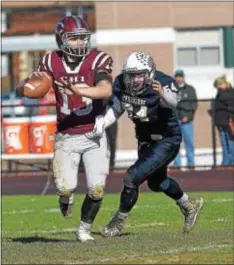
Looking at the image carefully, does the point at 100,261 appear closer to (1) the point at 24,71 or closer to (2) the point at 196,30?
(2) the point at 196,30

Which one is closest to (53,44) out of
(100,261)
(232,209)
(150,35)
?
(150,35)

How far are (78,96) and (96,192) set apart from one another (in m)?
0.90

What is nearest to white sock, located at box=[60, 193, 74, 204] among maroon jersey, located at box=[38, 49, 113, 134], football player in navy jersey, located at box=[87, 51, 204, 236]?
football player in navy jersey, located at box=[87, 51, 204, 236]

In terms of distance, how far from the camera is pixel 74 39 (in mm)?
10258

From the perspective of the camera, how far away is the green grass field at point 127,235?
27.0ft

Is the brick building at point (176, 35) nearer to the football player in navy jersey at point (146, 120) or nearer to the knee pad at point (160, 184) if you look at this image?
the knee pad at point (160, 184)

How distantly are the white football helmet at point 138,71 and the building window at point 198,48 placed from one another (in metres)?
14.6

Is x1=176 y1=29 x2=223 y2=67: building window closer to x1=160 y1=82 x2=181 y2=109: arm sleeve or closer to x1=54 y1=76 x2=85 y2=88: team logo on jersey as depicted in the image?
x1=160 y1=82 x2=181 y2=109: arm sleeve

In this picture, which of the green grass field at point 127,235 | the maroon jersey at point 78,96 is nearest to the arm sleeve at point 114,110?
the maroon jersey at point 78,96

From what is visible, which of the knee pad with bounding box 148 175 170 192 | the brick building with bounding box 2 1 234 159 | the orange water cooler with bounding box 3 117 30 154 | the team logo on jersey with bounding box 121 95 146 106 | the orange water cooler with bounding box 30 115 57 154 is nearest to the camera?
the team logo on jersey with bounding box 121 95 146 106

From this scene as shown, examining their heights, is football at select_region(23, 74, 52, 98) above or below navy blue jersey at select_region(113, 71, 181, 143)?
above

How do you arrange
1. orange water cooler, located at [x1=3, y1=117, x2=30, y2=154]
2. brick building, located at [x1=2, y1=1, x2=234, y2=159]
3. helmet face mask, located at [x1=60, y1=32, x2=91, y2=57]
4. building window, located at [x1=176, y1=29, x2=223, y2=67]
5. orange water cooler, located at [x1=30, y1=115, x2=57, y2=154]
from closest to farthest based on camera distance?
helmet face mask, located at [x1=60, y1=32, x2=91, y2=57] → orange water cooler, located at [x1=30, y1=115, x2=57, y2=154] → orange water cooler, located at [x1=3, y1=117, x2=30, y2=154] → brick building, located at [x1=2, y1=1, x2=234, y2=159] → building window, located at [x1=176, y1=29, x2=223, y2=67]

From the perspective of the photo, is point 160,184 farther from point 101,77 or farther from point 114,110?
point 101,77

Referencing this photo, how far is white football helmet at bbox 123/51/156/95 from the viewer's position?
10219mm
